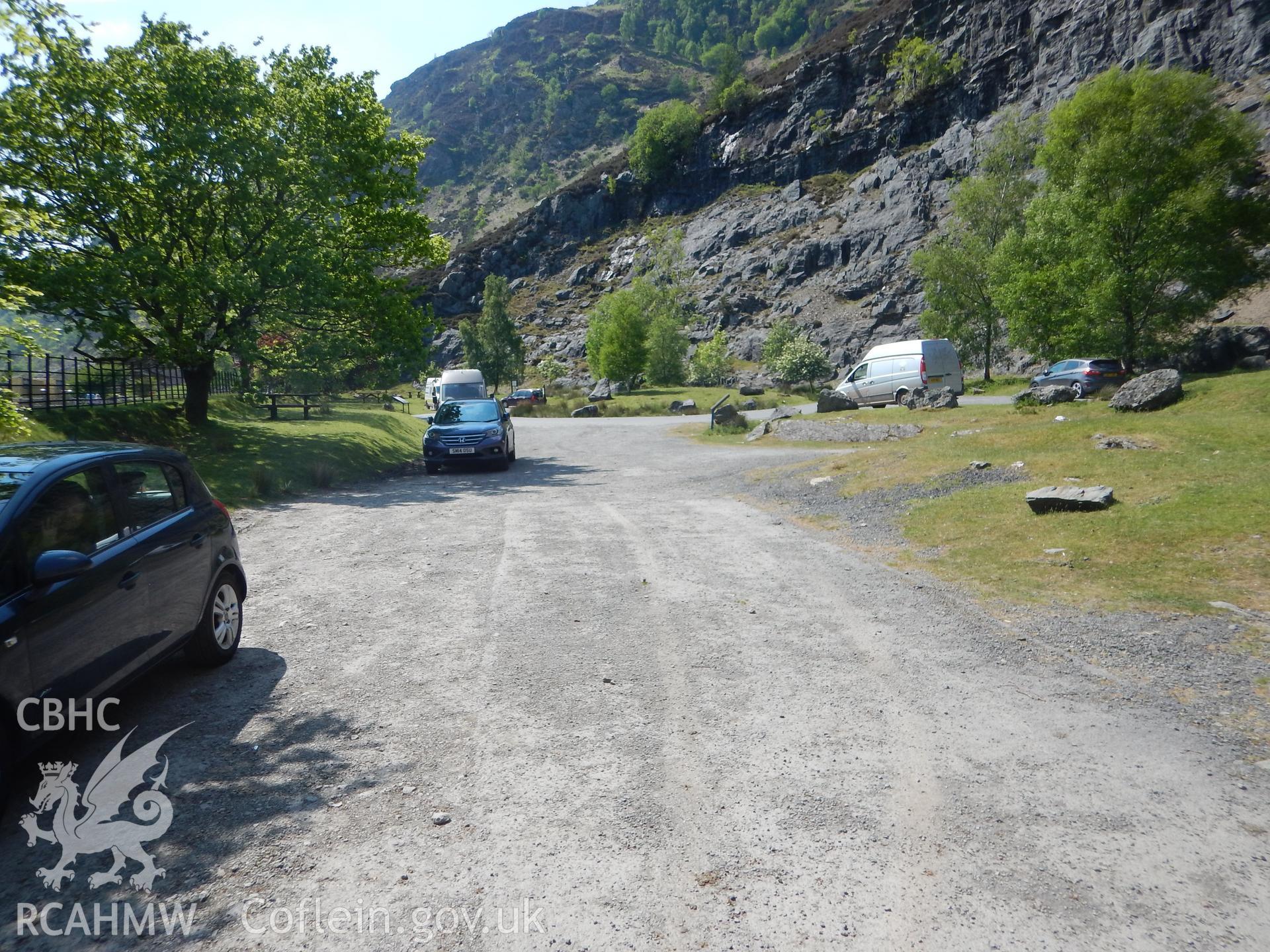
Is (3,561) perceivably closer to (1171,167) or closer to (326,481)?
(326,481)

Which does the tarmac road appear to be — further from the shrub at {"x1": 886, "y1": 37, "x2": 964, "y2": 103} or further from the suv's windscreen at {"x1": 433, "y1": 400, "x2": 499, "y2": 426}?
the shrub at {"x1": 886, "y1": 37, "x2": 964, "y2": 103}

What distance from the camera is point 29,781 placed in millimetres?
3750

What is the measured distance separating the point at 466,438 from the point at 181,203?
8811mm

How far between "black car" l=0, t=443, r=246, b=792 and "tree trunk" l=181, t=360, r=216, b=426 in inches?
622

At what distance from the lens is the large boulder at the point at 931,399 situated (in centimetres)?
2595

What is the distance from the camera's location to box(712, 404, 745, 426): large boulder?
93.9 feet

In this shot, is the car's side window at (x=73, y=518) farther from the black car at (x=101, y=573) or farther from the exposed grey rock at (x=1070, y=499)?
the exposed grey rock at (x=1070, y=499)

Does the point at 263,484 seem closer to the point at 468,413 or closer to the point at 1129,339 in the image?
the point at 468,413

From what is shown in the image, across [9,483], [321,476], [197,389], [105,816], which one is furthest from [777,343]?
[105,816]

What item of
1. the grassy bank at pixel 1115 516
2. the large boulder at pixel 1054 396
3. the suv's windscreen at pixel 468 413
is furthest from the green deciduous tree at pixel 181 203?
the large boulder at pixel 1054 396

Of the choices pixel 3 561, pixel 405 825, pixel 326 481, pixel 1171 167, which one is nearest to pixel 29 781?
pixel 3 561

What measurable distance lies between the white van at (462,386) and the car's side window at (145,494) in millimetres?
24196

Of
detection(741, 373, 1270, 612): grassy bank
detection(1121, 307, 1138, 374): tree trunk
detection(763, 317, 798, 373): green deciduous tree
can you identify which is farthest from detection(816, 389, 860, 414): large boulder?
detection(763, 317, 798, 373): green deciduous tree

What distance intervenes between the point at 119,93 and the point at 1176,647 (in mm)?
22375
